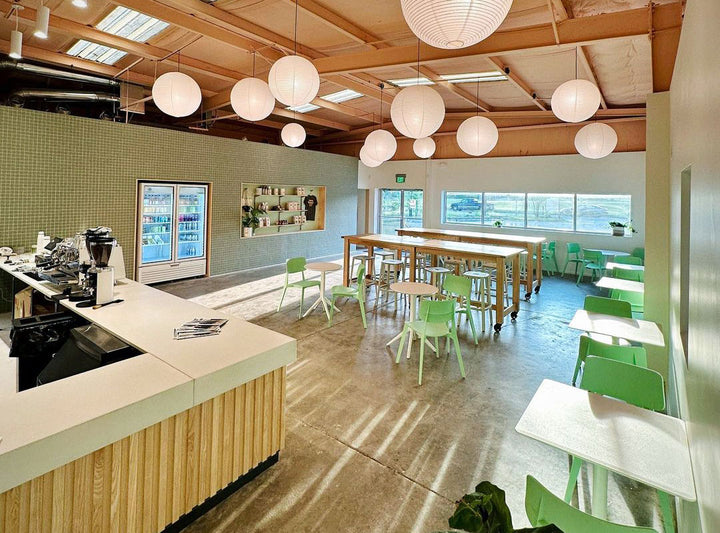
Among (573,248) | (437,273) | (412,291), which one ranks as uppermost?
(573,248)

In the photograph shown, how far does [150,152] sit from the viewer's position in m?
6.56

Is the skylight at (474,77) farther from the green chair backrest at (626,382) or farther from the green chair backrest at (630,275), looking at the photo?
the green chair backrest at (626,382)

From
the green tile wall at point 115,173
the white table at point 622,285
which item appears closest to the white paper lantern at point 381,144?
the white table at point 622,285

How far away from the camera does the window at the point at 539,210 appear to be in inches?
333

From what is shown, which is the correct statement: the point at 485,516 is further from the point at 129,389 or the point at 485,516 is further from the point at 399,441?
the point at 399,441

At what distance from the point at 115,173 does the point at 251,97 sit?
377 centimetres

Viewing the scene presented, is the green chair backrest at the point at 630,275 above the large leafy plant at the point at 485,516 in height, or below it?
above

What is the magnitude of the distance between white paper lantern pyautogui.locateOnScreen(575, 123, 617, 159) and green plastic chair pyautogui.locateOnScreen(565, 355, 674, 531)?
4284 millimetres

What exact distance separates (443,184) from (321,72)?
597cm

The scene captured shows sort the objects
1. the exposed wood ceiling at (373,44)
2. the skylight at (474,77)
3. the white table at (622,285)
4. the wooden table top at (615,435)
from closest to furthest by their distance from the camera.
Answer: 1. the wooden table top at (615,435)
2. the exposed wood ceiling at (373,44)
3. the white table at (622,285)
4. the skylight at (474,77)

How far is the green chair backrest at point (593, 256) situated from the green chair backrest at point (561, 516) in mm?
7557

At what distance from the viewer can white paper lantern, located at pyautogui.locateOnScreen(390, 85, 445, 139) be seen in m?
3.38

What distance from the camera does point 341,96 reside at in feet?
26.3

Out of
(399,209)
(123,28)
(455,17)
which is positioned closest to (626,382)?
(455,17)
